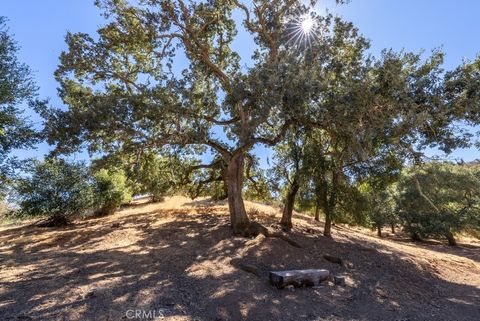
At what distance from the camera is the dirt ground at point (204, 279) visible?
523 centimetres

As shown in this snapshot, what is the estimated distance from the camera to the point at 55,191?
13484 millimetres

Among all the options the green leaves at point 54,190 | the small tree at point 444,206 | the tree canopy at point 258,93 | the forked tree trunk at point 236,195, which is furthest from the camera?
the small tree at point 444,206

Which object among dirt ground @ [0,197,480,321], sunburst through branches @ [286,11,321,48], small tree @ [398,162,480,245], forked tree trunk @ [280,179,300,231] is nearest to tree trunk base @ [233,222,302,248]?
dirt ground @ [0,197,480,321]

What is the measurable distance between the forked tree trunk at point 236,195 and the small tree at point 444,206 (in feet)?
39.1

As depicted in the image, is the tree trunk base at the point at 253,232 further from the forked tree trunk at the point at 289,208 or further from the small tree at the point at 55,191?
the small tree at the point at 55,191

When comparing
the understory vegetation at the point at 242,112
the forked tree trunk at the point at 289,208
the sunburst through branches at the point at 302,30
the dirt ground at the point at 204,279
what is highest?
the sunburst through branches at the point at 302,30

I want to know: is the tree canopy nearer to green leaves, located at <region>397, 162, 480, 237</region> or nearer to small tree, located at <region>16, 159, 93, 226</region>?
small tree, located at <region>16, 159, 93, 226</region>

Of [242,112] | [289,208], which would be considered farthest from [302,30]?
[289,208]

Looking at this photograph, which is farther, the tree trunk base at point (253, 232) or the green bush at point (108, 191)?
the green bush at point (108, 191)

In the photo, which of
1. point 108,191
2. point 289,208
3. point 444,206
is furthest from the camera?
point 444,206

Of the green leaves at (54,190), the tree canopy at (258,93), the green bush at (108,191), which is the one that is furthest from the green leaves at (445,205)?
the green leaves at (54,190)

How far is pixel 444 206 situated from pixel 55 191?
79.0ft

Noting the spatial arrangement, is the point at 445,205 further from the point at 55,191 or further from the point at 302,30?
the point at 55,191

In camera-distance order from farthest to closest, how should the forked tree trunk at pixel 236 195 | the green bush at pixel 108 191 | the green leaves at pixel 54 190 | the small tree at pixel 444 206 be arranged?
1. the small tree at pixel 444 206
2. the green bush at pixel 108 191
3. the green leaves at pixel 54 190
4. the forked tree trunk at pixel 236 195
